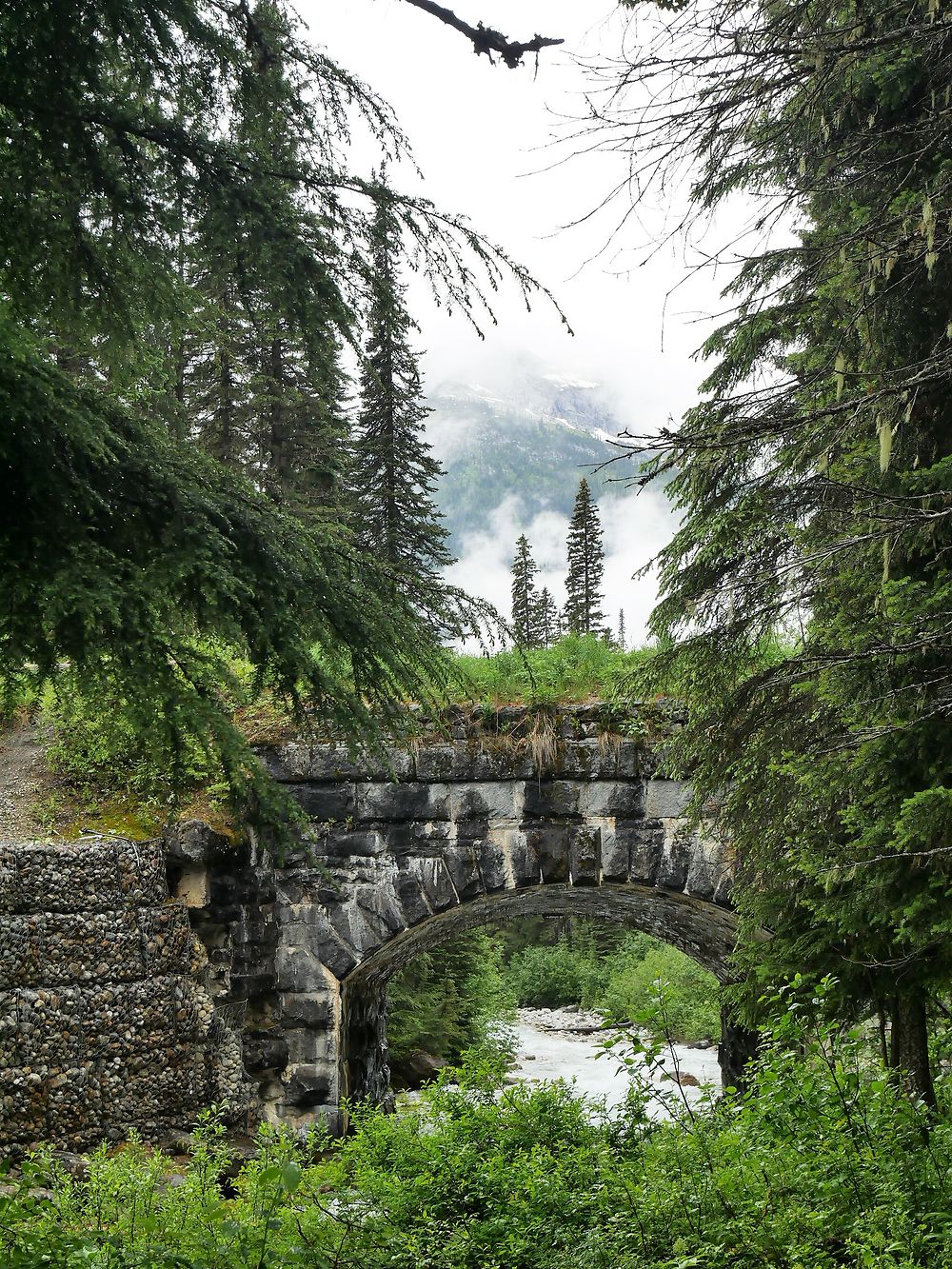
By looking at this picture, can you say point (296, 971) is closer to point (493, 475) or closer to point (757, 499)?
point (757, 499)

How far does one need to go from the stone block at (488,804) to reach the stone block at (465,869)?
0.26 m

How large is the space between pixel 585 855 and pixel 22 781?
5.38m

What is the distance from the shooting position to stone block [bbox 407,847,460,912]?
8234 mm

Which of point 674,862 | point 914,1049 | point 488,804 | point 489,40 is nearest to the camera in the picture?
point 489,40

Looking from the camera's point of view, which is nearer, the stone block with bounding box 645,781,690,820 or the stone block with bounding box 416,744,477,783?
the stone block with bounding box 645,781,690,820

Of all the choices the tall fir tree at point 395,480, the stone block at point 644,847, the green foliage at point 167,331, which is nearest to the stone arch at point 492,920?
the stone block at point 644,847

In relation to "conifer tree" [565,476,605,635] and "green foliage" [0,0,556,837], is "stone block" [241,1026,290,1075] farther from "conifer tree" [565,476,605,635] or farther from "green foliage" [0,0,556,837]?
"conifer tree" [565,476,605,635]

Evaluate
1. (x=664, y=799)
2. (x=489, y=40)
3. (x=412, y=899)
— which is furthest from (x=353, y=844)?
(x=489, y=40)

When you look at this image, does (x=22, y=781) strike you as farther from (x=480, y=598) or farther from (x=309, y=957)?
(x=480, y=598)

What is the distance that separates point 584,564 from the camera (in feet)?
96.1

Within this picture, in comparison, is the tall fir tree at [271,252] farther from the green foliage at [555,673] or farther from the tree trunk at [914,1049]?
the green foliage at [555,673]

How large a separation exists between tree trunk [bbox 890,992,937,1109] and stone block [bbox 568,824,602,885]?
3229 millimetres

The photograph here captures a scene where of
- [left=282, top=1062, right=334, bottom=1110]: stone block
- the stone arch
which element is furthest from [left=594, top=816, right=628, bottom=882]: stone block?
[left=282, top=1062, right=334, bottom=1110]: stone block

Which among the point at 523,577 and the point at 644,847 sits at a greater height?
the point at 523,577
